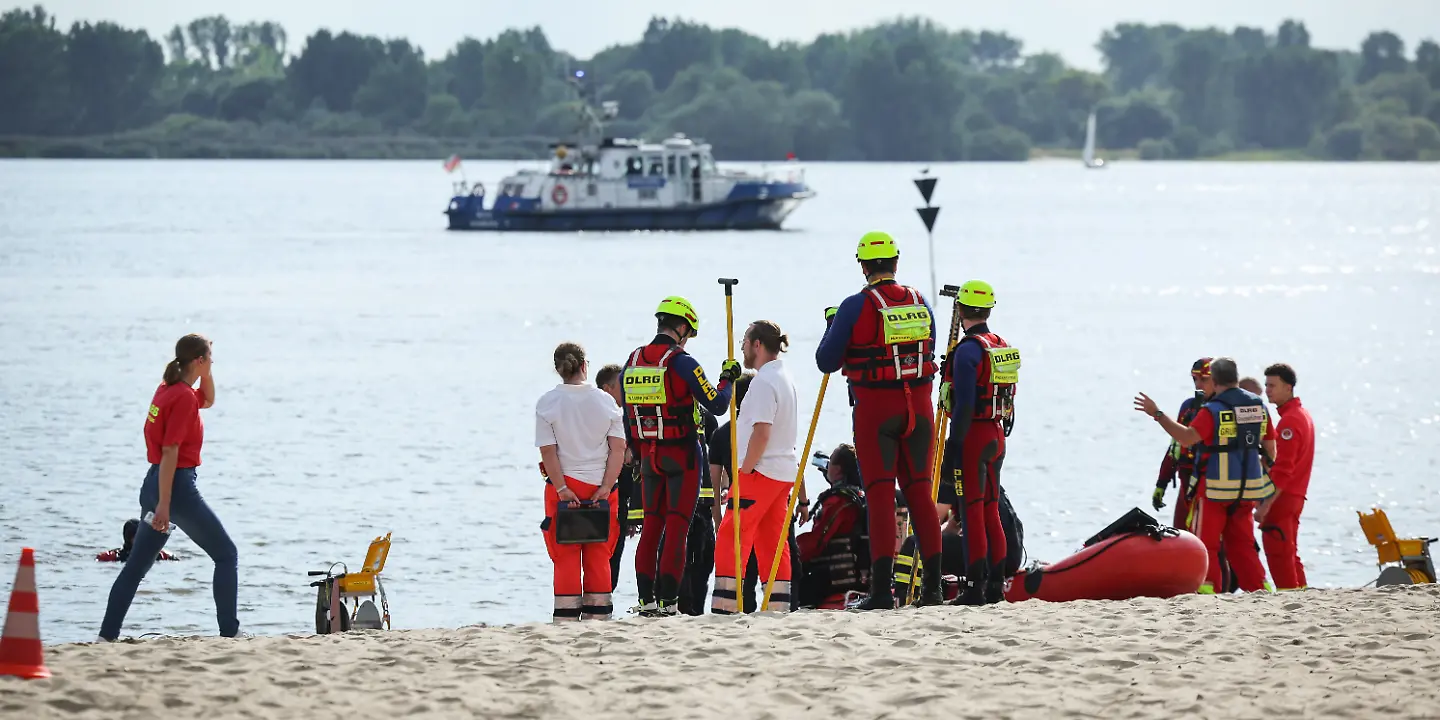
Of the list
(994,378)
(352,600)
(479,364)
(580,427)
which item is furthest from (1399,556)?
(479,364)

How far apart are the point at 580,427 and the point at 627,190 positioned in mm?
61904

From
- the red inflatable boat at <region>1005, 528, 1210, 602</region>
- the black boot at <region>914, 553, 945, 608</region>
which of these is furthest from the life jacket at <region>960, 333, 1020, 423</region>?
the red inflatable boat at <region>1005, 528, 1210, 602</region>

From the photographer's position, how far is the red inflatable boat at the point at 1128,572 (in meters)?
11.2

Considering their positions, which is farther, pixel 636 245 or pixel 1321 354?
pixel 636 245

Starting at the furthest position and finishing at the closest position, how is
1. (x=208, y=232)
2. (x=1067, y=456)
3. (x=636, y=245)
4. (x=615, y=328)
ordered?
1. (x=208, y=232)
2. (x=636, y=245)
3. (x=615, y=328)
4. (x=1067, y=456)

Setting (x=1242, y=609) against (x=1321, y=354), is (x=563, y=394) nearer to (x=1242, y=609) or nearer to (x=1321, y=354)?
→ (x=1242, y=609)

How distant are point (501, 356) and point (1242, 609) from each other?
95.2 ft

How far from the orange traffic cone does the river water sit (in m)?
5.00

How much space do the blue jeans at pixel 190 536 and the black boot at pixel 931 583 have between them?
3489 millimetres

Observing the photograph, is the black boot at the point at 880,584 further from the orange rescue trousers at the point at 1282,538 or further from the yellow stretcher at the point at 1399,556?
the yellow stretcher at the point at 1399,556

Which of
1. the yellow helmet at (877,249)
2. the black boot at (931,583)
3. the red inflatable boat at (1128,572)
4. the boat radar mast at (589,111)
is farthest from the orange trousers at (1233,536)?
the boat radar mast at (589,111)

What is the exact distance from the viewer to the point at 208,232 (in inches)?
3728

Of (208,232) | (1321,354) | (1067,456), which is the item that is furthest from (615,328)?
(208,232)

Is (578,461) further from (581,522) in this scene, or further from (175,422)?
(175,422)
